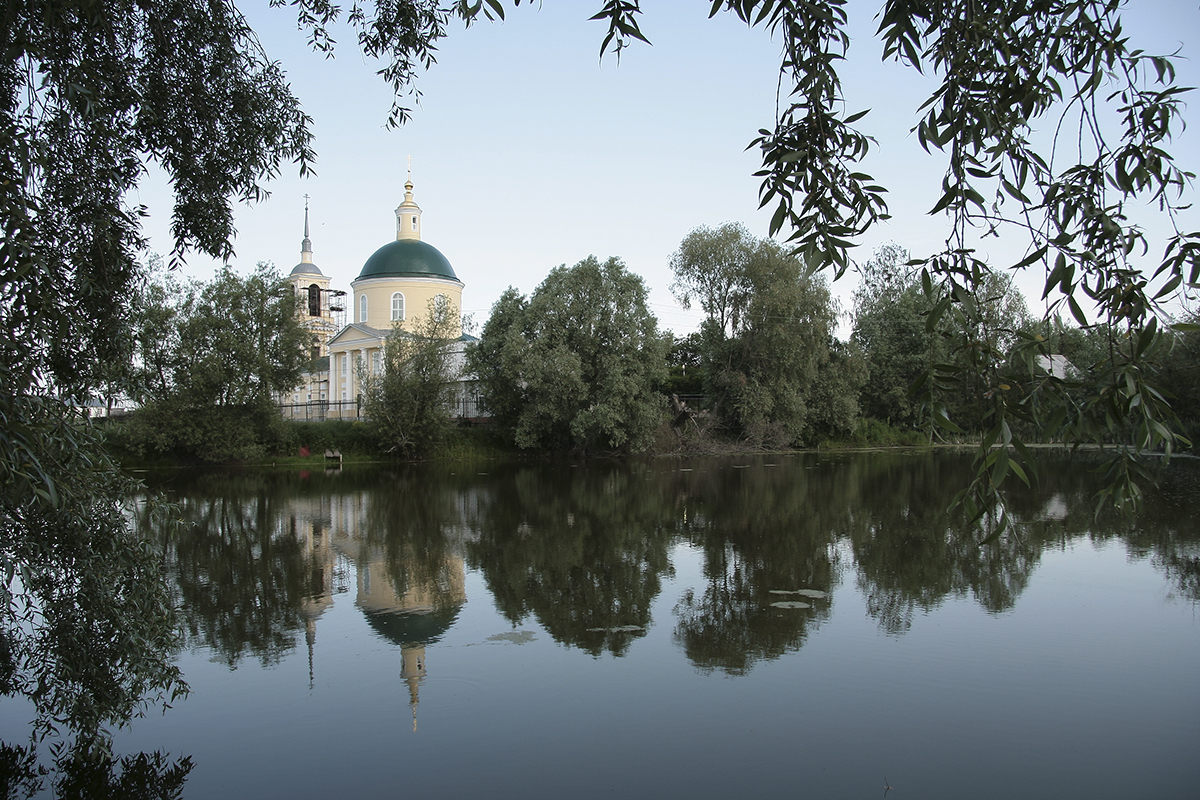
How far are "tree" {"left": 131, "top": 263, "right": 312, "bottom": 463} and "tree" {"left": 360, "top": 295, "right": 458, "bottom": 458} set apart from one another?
406 centimetres

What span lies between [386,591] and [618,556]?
385 centimetres

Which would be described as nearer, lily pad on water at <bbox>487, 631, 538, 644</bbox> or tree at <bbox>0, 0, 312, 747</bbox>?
tree at <bbox>0, 0, 312, 747</bbox>

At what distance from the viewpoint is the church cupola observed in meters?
59.8

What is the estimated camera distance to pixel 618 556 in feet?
43.6

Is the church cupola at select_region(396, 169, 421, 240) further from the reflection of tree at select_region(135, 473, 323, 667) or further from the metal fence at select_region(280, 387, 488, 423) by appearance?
the reflection of tree at select_region(135, 473, 323, 667)

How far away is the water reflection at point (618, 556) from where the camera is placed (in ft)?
30.2

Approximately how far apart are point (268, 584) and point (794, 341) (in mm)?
34777

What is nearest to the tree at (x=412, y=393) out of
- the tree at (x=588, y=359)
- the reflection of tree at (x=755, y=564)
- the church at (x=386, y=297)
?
the tree at (x=588, y=359)

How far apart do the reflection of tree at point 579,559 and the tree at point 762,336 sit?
20.6 m

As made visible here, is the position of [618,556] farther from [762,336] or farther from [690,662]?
[762,336]

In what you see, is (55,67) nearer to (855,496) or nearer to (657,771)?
(657,771)

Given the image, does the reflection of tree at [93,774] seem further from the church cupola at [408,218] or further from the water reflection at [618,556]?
the church cupola at [408,218]

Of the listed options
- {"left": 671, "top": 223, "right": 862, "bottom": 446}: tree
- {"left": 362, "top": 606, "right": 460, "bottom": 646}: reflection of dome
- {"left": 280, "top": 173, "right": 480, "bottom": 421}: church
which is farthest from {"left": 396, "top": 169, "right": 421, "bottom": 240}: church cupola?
{"left": 362, "top": 606, "right": 460, "bottom": 646}: reflection of dome

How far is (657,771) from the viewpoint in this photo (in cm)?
562
